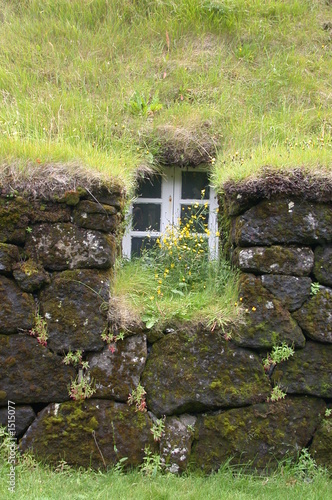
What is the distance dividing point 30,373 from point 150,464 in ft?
3.56

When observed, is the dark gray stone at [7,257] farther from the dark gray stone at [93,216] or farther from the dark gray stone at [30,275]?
the dark gray stone at [93,216]

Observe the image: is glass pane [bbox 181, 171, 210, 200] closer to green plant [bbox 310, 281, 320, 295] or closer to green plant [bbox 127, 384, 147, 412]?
green plant [bbox 310, 281, 320, 295]

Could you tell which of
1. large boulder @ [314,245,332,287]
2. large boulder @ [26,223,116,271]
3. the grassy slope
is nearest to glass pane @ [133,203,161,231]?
the grassy slope

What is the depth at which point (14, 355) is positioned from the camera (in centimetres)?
360

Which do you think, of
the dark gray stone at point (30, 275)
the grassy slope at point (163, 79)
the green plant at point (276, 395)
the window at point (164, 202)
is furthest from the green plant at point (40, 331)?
the green plant at point (276, 395)

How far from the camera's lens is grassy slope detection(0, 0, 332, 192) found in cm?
456

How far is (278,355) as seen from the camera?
144 inches

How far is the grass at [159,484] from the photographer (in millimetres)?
3182

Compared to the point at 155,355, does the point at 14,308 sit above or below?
above

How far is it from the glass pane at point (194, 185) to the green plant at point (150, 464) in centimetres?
258

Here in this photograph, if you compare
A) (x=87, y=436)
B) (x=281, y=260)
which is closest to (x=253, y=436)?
(x=87, y=436)

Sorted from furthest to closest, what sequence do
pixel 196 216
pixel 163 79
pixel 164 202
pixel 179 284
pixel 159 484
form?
pixel 163 79 → pixel 164 202 → pixel 196 216 → pixel 179 284 → pixel 159 484

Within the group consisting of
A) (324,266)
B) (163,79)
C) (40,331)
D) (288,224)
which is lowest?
(40,331)

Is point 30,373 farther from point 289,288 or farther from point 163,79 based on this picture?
point 163,79
